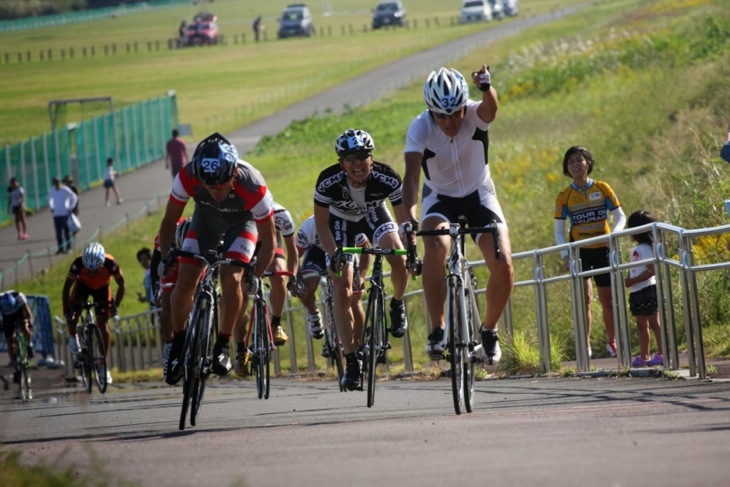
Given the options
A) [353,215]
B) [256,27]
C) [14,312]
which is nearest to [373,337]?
[353,215]

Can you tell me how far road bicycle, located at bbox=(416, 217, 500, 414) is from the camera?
1031cm

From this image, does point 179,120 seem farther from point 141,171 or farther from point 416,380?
point 416,380

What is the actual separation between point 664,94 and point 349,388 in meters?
19.4

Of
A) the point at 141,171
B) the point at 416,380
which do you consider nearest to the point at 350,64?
the point at 141,171

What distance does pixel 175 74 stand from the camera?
7531 cm

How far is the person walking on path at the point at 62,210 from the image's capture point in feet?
134

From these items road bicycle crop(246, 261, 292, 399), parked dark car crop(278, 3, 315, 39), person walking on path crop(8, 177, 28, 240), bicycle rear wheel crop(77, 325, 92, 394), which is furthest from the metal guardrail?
parked dark car crop(278, 3, 315, 39)

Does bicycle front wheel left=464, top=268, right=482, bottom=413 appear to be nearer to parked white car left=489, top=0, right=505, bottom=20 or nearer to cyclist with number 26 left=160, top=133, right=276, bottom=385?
cyclist with number 26 left=160, top=133, right=276, bottom=385

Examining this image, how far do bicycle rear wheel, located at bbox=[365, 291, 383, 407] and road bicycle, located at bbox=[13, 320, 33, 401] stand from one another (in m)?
10.3

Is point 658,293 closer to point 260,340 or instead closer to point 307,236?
point 260,340

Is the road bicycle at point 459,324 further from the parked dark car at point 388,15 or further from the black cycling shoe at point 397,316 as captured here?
the parked dark car at point 388,15

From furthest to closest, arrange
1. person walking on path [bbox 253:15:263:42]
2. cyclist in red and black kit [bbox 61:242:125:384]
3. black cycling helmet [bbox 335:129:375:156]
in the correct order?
person walking on path [bbox 253:15:263:42], cyclist in red and black kit [bbox 61:242:125:384], black cycling helmet [bbox 335:129:375:156]

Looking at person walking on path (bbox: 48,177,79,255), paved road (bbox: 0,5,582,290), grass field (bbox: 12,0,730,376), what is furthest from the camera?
paved road (bbox: 0,5,582,290)

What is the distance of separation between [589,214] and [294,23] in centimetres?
8017
